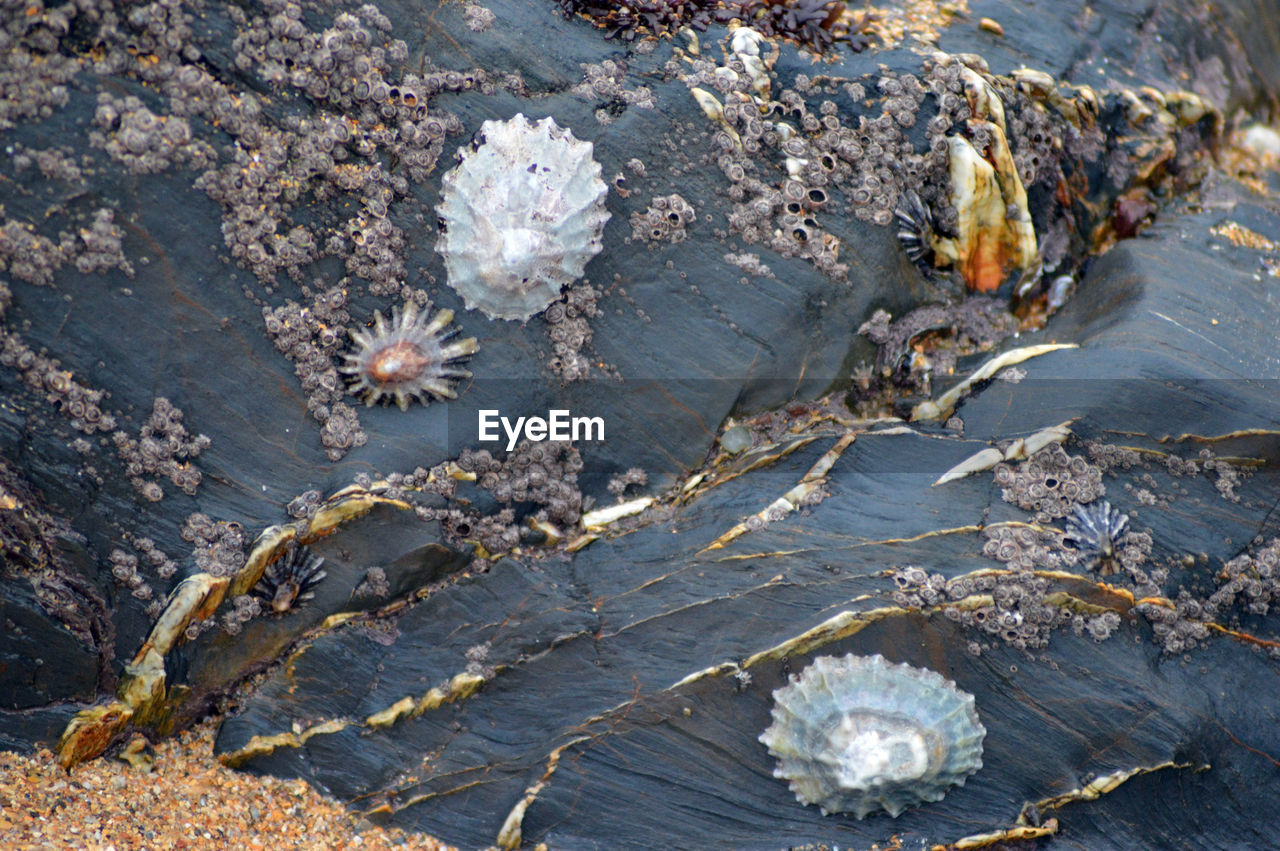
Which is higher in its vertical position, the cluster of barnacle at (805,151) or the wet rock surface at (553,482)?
the cluster of barnacle at (805,151)

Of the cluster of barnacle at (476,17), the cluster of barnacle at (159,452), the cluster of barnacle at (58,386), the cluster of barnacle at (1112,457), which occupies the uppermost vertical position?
the cluster of barnacle at (476,17)

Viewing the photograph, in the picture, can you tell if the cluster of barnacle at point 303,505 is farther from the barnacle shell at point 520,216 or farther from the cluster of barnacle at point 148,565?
the barnacle shell at point 520,216

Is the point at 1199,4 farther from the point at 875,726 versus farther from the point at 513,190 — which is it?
the point at 875,726

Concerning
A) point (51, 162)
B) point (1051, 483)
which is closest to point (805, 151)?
point (1051, 483)

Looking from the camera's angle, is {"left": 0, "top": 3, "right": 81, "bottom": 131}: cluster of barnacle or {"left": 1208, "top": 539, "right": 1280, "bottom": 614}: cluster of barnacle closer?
{"left": 0, "top": 3, "right": 81, "bottom": 131}: cluster of barnacle


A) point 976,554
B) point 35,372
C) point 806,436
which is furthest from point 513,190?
point 976,554

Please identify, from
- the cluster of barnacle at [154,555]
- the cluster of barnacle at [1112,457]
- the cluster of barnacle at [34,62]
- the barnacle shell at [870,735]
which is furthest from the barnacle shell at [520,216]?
the cluster of barnacle at [1112,457]

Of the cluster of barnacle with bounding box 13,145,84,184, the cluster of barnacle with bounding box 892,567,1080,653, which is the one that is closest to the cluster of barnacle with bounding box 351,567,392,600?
the cluster of barnacle with bounding box 13,145,84,184

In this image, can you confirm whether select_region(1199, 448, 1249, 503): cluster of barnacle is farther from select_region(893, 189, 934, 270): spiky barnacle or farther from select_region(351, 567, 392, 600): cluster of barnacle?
select_region(351, 567, 392, 600): cluster of barnacle
